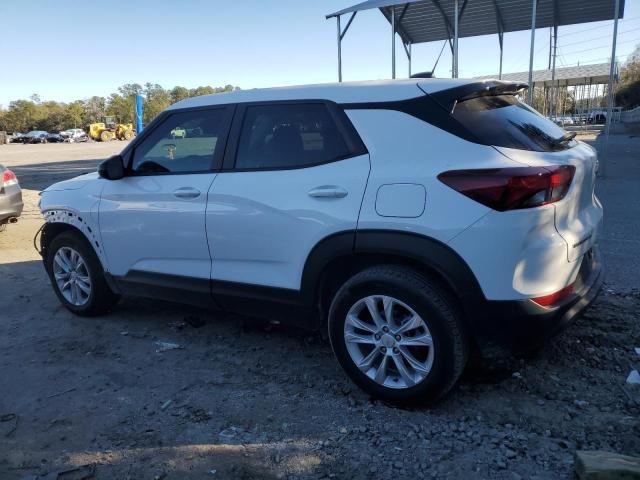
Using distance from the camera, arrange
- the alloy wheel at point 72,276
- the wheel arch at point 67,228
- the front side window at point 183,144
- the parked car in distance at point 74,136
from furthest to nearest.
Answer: the parked car in distance at point 74,136, the alloy wheel at point 72,276, the wheel arch at point 67,228, the front side window at point 183,144

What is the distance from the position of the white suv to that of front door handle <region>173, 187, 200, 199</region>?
0.02m

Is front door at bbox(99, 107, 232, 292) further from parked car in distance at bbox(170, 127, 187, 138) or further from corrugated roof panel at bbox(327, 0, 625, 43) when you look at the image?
corrugated roof panel at bbox(327, 0, 625, 43)

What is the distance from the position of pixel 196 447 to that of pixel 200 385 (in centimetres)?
72

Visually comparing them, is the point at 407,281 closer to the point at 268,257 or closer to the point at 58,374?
the point at 268,257

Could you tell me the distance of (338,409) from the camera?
126 inches

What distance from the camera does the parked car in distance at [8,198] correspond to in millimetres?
7949

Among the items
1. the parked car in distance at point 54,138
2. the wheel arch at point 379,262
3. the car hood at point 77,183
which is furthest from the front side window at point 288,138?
the parked car in distance at point 54,138

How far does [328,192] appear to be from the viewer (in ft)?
10.5

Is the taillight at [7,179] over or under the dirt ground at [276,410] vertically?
over

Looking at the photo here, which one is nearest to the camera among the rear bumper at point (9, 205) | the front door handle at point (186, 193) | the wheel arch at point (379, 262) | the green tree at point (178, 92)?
→ the wheel arch at point (379, 262)

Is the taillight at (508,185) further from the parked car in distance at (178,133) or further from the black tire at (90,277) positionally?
the black tire at (90,277)

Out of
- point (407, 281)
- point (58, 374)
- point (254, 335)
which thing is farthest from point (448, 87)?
point (58, 374)

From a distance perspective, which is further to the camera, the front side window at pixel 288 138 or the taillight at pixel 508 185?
the front side window at pixel 288 138

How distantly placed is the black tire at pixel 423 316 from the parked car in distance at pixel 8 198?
6.71 metres
